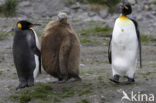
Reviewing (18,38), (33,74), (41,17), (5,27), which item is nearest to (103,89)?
(33,74)

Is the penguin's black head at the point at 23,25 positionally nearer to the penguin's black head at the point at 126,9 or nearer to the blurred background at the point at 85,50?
the blurred background at the point at 85,50

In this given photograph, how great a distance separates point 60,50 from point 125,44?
1087 millimetres

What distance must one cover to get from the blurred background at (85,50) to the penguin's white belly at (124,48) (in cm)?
30

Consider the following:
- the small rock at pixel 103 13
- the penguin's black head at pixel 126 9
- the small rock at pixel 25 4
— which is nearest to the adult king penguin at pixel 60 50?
the penguin's black head at pixel 126 9

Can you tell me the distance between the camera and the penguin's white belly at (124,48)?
6.55 m

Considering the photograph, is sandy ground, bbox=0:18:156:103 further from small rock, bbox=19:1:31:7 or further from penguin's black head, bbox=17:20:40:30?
small rock, bbox=19:1:31:7

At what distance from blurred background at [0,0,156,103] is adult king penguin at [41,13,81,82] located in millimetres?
246

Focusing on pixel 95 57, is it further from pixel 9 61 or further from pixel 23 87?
pixel 23 87

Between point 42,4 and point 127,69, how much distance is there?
13.4m

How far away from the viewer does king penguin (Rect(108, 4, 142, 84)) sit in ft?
21.5

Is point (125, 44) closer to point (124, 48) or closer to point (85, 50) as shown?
point (124, 48)

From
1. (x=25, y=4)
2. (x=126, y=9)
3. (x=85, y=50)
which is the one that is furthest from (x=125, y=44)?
(x=25, y=4)

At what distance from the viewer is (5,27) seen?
593 inches

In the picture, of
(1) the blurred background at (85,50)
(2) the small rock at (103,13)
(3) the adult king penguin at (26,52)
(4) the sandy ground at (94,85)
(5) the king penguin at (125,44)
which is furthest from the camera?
(2) the small rock at (103,13)
